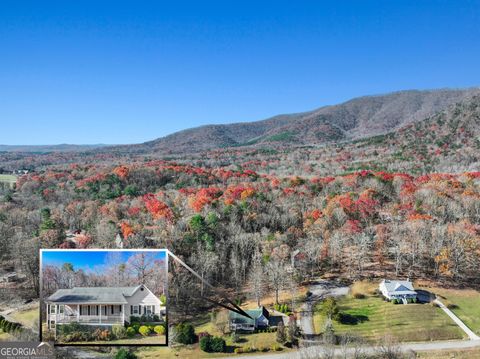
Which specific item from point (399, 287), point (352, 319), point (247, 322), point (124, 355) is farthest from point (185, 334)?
point (399, 287)

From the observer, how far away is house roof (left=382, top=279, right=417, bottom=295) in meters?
28.9

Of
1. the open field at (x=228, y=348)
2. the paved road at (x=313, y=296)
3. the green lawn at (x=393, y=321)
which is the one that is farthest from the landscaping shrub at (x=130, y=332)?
the green lawn at (x=393, y=321)

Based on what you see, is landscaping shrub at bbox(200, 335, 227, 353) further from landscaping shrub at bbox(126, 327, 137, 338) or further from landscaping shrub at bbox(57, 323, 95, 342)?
landscaping shrub at bbox(126, 327, 137, 338)

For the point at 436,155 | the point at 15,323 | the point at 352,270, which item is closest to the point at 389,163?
the point at 436,155

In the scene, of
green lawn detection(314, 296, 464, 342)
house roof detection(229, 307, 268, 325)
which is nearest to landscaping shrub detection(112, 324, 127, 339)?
house roof detection(229, 307, 268, 325)

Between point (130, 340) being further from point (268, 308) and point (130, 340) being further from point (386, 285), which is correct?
point (386, 285)

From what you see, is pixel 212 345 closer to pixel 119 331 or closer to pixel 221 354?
pixel 221 354

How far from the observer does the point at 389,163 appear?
293 feet

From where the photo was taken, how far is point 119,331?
784 centimetres

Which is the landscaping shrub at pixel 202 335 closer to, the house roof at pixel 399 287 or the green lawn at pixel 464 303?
the house roof at pixel 399 287

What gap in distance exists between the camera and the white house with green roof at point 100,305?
25.5 ft

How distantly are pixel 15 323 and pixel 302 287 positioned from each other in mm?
21617

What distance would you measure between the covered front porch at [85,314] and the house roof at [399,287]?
25418mm

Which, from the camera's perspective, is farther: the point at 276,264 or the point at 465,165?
the point at 465,165
